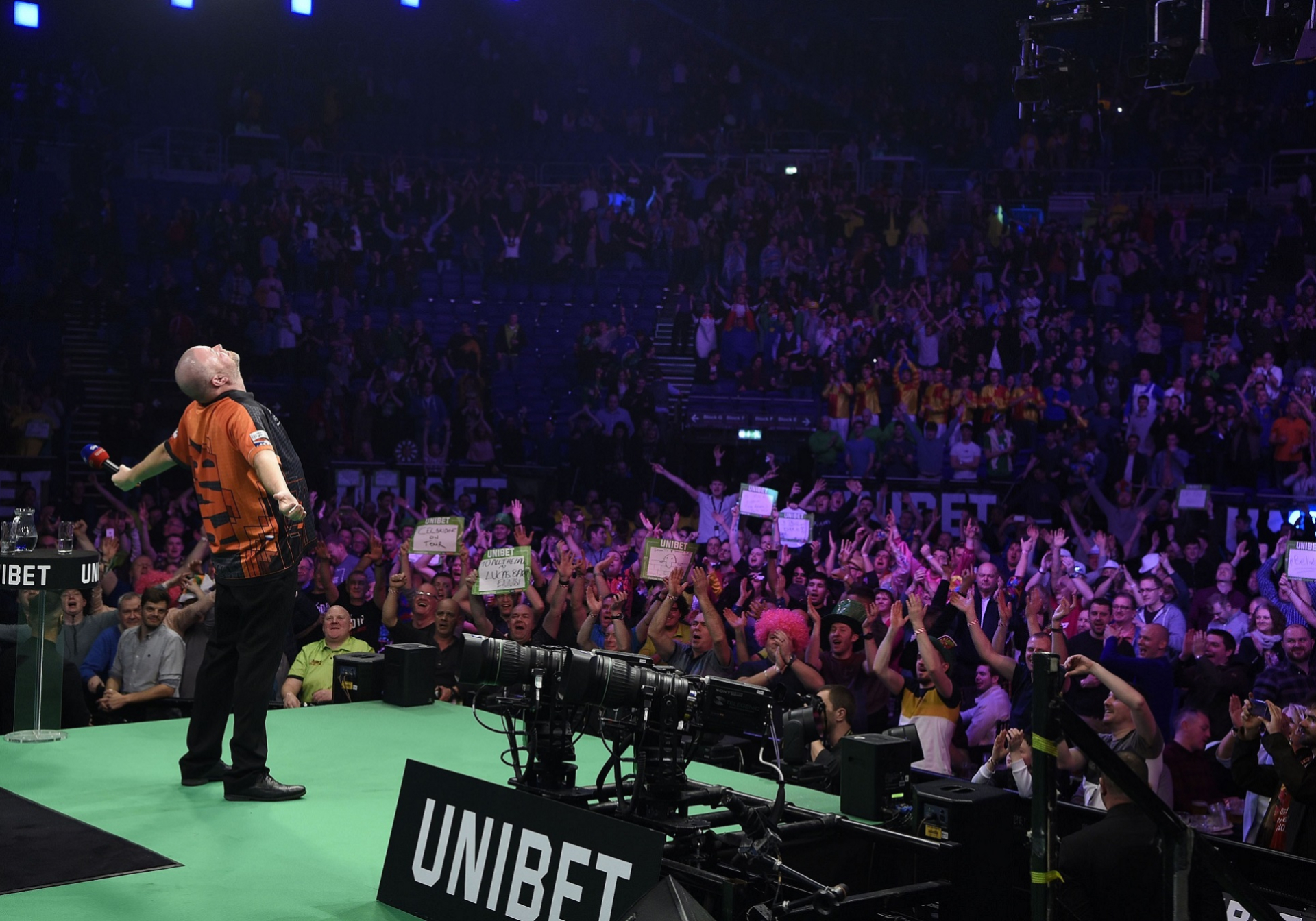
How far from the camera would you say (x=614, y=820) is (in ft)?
9.28

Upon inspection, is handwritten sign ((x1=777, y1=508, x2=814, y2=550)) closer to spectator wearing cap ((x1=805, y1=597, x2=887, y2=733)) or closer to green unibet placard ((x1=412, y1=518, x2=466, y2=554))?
spectator wearing cap ((x1=805, y1=597, x2=887, y2=733))

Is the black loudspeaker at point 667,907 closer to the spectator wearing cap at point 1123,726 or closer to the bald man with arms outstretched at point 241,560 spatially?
the bald man with arms outstretched at point 241,560

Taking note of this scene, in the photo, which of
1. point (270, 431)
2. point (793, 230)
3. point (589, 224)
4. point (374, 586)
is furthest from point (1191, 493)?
point (589, 224)

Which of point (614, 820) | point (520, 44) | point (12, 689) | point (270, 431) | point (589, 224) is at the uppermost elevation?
point (520, 44)

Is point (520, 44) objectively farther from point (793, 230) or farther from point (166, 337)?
point (166, 337)

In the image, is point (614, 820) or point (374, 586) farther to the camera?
point (374, 586)

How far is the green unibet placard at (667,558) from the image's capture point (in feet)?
22.3

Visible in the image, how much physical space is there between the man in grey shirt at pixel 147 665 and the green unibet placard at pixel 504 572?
1.57 metres

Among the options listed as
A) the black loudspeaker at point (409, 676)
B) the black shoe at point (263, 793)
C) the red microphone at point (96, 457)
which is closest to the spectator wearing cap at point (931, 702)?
the black loudspeaker at point (409, 676)

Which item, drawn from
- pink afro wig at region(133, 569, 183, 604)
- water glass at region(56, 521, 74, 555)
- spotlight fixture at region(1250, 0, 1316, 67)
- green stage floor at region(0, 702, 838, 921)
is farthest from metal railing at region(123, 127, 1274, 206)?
green stage floor at region(0, 702, 838, 921)

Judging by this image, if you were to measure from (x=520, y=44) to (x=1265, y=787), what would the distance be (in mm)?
16967

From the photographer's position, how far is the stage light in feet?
52.3

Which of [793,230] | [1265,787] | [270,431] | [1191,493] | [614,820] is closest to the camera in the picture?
[614,820]

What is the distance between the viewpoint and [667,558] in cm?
680
